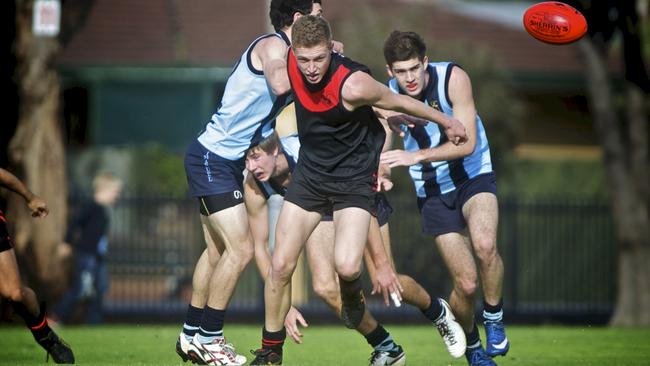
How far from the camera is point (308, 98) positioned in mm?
8750

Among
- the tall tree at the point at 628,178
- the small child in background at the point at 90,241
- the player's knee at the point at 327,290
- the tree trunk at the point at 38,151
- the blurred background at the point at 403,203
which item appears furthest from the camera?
the tall tree at the point at 628,178

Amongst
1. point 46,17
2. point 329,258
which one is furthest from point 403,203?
point 329,258

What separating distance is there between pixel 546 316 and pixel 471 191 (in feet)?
34.7

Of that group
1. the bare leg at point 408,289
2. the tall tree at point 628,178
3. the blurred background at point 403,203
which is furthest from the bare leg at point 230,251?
the tall tree at point 628,178

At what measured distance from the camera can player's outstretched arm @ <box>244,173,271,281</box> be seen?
33.3 feet

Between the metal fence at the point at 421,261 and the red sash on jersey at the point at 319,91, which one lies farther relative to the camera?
the metal fence at the point at 421,261

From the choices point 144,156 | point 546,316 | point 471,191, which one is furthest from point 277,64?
point 144,156

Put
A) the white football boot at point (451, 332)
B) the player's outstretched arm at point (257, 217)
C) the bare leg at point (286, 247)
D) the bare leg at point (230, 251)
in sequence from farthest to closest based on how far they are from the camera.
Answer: the player's outstretched arm at point (257, 217) < the white football boot at point (451, 332) < the bare leg at point (230, 251) < the bare leg at point (286, 247)

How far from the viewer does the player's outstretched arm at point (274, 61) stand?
8906 mm

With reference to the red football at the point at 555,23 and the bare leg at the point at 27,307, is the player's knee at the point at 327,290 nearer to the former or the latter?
the bare leg at the point at 27,307

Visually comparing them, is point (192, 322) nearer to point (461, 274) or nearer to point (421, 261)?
point (461, 274)

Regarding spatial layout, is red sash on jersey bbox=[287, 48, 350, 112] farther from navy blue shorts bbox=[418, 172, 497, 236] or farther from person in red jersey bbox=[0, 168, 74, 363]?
person in red jersey bbox=[0, 168, 74, 363]

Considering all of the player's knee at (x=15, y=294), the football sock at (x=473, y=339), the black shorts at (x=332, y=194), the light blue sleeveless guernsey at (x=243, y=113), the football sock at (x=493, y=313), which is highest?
the light blue sleeveless guernsey at (x=243, y=113)

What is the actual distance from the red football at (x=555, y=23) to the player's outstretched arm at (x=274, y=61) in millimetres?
2107
